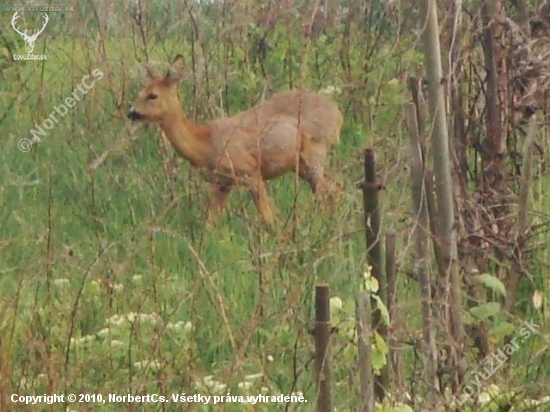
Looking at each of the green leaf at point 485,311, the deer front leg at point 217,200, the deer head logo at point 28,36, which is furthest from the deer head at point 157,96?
the green leaf at point 485,311

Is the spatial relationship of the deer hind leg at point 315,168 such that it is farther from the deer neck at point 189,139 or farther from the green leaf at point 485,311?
the green leaf at point 485,311

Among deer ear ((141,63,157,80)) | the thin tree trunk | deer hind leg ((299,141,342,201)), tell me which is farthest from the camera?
deer ear ((141,63,157,80))

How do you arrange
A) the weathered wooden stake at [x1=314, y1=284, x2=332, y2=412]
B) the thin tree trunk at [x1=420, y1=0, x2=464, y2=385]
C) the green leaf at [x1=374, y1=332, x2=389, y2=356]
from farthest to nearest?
1. the thin tree trunk at [x1=420, y1=0, x2=464, y2=385]
2. the green leaf at [x1=374, y1=332, x2=389, y2=356]
3. the weathered wooden stake at [x1=314, y1=284, x2=332, y2=412]

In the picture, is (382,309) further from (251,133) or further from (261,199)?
(251,133)

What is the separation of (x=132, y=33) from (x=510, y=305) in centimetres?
402

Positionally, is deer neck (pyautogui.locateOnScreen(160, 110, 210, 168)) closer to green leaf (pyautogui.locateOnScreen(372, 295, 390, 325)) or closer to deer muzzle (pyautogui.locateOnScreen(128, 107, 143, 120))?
deer muzzle (pyautogui.locateOnScreen(128, 107, 143, 120))

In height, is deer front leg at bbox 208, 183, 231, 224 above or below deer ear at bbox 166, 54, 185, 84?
below

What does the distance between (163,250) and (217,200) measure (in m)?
0.78

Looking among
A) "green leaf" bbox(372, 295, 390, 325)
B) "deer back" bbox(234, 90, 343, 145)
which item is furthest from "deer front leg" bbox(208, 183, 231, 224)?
"green leaf" bbox(372, 295, 390, 325)

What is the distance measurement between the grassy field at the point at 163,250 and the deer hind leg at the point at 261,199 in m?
0.07

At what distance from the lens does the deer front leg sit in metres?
5.90

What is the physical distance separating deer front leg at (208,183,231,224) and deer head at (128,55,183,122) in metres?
0.60

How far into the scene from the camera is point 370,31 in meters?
7.73

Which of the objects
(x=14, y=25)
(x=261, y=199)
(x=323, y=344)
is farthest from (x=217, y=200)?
(x=323, y=344)
